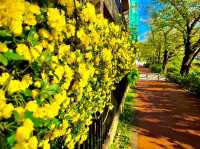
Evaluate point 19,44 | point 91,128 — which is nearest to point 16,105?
point 19,44

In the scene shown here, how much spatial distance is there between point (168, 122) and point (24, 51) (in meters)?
10.6

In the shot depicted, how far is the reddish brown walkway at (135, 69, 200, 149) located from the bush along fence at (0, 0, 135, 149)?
611 cm

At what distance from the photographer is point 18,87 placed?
188 centimetres

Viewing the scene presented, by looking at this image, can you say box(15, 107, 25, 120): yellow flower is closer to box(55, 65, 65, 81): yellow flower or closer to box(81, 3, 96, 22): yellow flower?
box(55, 65, 65, 81): yellow flower

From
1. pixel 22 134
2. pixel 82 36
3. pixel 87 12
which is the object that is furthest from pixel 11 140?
pixel 87 12

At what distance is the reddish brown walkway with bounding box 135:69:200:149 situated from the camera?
9.79 meters

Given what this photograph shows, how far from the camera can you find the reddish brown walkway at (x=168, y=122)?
9789mm

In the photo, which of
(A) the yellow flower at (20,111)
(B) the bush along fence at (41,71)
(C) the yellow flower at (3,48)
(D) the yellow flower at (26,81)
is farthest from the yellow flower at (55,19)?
(A) the yellow flower at (20,111)

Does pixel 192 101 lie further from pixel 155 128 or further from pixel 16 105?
pixel 16 105

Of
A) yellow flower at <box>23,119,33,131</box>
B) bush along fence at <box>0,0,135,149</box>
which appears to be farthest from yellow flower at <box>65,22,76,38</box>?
yellow flower at <box>23,119,33,131</box>

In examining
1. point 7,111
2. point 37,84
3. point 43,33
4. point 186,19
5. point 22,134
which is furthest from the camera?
point 186,19

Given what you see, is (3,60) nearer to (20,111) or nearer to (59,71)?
(20,111)

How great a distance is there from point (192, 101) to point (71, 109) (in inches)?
580

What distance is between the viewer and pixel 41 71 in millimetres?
2371
